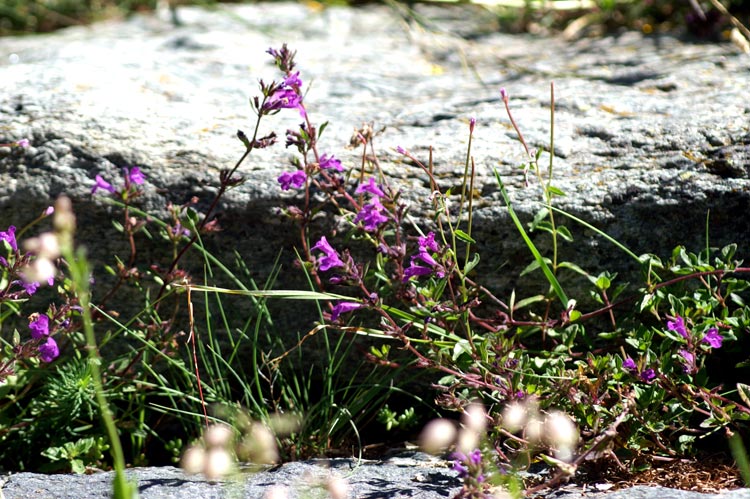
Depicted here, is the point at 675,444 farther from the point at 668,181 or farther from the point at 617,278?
the point at 668,181

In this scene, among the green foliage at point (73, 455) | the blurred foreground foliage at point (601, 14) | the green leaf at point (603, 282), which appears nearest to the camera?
the green leaf at point (603, 282)

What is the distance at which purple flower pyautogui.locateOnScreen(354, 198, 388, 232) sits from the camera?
2.03 m

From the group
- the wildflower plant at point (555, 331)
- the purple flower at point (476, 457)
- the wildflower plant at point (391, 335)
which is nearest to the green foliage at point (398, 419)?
the wildflower plant at point (391, 335)

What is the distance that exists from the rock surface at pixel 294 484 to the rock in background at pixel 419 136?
1.91ft

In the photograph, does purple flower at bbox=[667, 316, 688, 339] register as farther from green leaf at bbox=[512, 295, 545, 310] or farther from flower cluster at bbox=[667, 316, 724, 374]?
green leaf at bbox=[512, 295, 545, 310]

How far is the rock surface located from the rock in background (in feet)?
1.91

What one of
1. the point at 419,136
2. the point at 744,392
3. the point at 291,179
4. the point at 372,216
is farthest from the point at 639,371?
the point at 419,136

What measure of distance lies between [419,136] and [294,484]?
130 cm

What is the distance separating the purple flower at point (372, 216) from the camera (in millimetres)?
2027

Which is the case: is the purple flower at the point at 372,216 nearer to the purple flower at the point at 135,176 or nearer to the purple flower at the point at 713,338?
the purple flower at the point at 135,176

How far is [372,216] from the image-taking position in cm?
203

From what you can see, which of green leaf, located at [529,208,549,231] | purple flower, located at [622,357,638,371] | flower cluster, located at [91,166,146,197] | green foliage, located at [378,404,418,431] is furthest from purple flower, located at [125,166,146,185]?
purple flower, located at [622,357,638,371]

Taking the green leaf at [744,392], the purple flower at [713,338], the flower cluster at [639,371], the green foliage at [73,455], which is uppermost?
the purple flower at [713,338]

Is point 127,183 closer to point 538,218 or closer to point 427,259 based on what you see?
point 427,259
